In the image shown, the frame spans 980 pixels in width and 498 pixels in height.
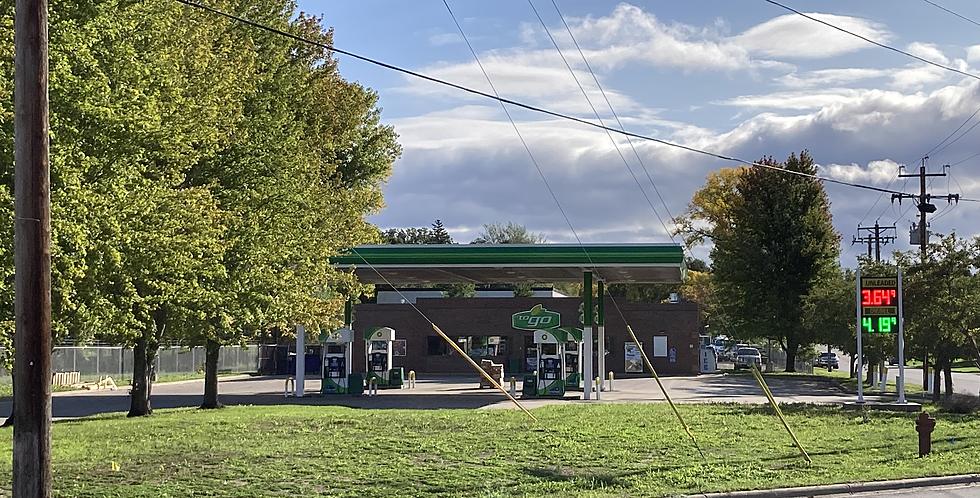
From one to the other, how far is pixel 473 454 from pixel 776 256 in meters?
49.7

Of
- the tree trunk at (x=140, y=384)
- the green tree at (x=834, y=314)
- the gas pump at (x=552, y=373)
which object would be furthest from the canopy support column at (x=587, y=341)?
the tree trunk at (x=140, y=384)

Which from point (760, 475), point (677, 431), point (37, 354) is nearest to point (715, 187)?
point (677, 431)

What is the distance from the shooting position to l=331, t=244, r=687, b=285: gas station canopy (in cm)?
3762

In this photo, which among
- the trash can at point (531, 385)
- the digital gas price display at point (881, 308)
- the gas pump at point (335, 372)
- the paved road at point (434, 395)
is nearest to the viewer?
the digital gas price display at point (881, 308)

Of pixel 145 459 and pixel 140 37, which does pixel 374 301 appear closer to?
pixel 140 37

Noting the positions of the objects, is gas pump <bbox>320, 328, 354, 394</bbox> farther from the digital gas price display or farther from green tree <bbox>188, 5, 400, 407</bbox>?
the digital gas price display

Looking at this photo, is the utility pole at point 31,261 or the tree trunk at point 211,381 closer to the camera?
the utility pole at point 31,261

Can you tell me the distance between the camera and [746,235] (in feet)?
216

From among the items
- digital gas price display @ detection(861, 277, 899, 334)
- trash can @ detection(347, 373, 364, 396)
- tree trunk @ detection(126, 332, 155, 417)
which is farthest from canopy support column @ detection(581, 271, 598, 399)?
tree trunk @ detection(126, 332, 155, 417)

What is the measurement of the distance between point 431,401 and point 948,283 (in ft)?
55.3

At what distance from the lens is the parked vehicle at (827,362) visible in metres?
81.2

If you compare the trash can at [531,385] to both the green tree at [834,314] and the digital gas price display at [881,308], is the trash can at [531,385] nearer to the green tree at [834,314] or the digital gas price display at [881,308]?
the digital gas price display at [881,308]

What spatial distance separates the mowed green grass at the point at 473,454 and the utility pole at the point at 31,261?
288 centimetres

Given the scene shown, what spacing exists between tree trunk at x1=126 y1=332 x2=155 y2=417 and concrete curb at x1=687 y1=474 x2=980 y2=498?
56.4 ft
